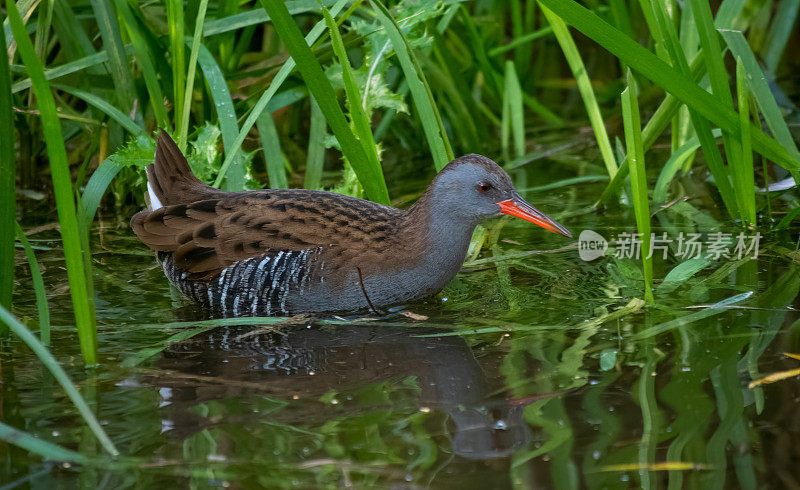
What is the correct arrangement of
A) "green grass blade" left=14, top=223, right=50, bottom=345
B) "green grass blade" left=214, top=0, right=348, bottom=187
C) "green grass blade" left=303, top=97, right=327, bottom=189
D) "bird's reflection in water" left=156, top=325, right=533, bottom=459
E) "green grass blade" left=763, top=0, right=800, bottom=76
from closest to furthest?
"bird's reflection in water" left=156, top=325, right=533, bottom=459, "green grass blade" left=14, top=223, right=50, bottom=345, "green grass blade" left=214, top=0, right=348, bottom=187, "green grass blade" left=303, top=97, right=327, bottom=189, "green grass blade" left=763, top=0, right=800, bottom=76

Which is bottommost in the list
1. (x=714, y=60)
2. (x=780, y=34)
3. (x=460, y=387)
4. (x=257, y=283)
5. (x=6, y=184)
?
(x=460, y=387)

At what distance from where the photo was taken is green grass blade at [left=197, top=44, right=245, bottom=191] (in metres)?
3.71

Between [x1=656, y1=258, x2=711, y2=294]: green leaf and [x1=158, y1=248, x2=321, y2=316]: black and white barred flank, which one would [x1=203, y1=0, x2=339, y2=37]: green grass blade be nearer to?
[x1=158, y1=248, x2=321, y2=316]: black and white barred flank

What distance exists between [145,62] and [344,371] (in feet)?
5.43

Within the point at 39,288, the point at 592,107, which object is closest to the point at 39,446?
the point at 39,288

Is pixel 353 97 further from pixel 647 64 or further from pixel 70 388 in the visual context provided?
pixel 70 388

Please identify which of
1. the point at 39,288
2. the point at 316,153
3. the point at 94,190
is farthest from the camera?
the point at 316,153

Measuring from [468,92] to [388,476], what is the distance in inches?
124

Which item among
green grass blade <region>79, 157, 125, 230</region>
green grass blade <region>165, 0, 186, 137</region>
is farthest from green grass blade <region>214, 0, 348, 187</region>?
green grass blade <region>79, 157, 125, 230</region>

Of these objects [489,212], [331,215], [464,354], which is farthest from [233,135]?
[464,354]

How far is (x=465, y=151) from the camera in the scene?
5008 mm

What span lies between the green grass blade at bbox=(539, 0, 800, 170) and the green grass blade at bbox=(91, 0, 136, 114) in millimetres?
1733

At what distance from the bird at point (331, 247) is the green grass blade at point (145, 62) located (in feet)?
1.64

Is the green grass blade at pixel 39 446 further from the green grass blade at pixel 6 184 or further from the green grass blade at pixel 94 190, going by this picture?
the green grass blade at pixel 94 190
